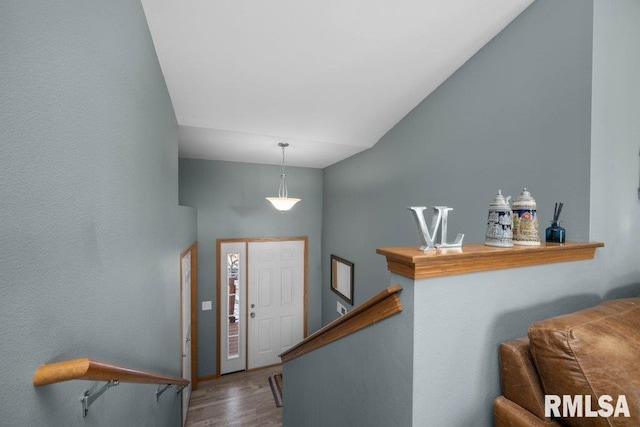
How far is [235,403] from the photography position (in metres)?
3.45

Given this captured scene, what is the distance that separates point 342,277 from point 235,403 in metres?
2.25

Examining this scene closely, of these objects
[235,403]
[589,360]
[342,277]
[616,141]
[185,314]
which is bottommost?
[235,403]

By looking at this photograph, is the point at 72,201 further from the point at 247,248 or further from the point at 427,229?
the point at 247,248

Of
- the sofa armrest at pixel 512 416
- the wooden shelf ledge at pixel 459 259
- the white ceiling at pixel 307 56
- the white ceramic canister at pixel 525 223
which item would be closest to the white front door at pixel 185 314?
the white ceiling at pixel 307 56

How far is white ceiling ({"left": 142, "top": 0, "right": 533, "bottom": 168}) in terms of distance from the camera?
5.12 feet

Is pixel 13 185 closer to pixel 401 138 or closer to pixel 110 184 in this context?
pixel 110 184

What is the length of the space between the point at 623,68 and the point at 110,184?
8.75 ft

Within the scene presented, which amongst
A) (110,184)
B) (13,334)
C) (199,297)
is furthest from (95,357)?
(199,297)

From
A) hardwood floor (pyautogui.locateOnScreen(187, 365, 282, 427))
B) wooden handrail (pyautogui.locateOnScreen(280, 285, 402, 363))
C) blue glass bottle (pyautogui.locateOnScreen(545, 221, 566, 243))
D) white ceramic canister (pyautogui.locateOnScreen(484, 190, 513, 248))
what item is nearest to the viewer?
wooden handrail (pyautogui.locateOnScreen(280, 285, 402, 363))

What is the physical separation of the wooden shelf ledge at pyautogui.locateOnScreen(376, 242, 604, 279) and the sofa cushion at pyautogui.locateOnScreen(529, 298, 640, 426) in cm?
22

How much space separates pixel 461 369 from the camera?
0.90 metres

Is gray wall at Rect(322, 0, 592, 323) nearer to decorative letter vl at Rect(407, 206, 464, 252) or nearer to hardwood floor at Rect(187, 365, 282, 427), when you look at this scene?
decorative letter vl at Rect(407, 206, 464, 252)

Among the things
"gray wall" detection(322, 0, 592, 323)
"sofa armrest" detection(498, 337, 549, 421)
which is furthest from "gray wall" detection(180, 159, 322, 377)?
"sofa armrest" detection(498, 337, 549, 421)

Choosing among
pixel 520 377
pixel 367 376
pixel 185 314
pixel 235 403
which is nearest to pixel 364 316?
pixel 367 376
